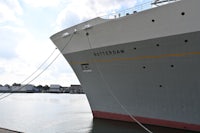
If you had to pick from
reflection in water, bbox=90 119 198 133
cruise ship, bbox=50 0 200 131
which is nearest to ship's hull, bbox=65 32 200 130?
cruise ship, bbox=50 0 200 131

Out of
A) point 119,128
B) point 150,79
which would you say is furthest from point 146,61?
point 119,128

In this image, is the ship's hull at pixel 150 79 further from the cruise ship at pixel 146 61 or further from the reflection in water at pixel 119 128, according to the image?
the reflection in water at pixel 119 128

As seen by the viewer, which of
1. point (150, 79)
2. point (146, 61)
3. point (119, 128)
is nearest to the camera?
point (146, 61)

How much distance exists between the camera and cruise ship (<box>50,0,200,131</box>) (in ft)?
29.4

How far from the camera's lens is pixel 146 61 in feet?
33.3

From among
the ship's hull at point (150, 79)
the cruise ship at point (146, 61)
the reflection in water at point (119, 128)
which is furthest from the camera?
the reflection in water at point (119, 128)

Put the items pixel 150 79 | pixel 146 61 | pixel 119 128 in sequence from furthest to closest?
pixel 119 128 → pixel 150 79 → pixel 146 61

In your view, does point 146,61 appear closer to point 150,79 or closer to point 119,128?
point 150,79

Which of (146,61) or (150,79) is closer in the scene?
(146,61)

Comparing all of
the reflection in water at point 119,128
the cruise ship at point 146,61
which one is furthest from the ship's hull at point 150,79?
the reflection in water at point 119,128

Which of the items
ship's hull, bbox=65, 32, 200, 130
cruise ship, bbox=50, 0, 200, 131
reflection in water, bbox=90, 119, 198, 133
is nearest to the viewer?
cruise ship, bbox=50, 0, 200, 131

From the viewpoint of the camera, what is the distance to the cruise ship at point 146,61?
8.96 metres

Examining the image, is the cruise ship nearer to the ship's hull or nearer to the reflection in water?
the ship's hull

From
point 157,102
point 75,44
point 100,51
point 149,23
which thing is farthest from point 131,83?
point 75,44
